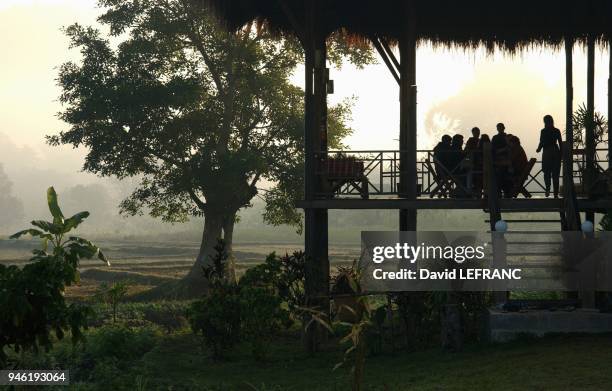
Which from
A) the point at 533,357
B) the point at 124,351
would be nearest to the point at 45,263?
the point at 533,357

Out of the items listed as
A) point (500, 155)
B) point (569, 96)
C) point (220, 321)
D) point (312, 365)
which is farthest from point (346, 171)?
point (569, 96)

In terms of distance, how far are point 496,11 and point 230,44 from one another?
1755cm

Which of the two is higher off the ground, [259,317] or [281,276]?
[281,276]

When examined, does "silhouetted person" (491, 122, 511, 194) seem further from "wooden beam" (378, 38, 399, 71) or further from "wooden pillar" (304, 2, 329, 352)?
"wooden pillar" (304, 2, 329, 352)

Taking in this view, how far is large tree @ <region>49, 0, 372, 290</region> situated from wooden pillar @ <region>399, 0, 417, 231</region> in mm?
14470

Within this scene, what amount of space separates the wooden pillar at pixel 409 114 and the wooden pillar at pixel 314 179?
5.13 ft

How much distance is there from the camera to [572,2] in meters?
20.6

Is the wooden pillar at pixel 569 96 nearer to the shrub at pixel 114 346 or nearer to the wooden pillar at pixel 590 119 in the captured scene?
the wooden pillar at pixel 590 119

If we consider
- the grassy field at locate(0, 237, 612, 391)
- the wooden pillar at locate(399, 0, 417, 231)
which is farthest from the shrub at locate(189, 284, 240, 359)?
the wooden pillar at locate(399, 0, 417, 231)

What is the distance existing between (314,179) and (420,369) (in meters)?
5.04

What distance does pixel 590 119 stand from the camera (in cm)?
1964

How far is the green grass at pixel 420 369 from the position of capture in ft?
41.4

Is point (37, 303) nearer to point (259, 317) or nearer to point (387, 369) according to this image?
point (387, 369)

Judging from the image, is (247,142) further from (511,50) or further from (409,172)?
(409,172)
